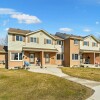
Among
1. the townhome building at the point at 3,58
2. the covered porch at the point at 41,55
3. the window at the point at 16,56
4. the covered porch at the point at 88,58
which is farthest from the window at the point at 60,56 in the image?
the townhome building at the point at 3,58

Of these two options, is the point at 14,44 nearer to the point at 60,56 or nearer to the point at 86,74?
the point at 60,56

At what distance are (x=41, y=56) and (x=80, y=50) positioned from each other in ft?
32.0

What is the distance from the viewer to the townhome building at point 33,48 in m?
31.9

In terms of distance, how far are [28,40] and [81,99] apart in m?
24.3

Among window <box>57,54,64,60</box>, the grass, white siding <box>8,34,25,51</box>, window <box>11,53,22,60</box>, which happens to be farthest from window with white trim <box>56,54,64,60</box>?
the grass

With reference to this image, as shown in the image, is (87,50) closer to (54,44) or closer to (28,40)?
(54,44)

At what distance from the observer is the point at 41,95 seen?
12.0 meters

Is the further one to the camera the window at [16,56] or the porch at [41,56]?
the porch at [41,56]

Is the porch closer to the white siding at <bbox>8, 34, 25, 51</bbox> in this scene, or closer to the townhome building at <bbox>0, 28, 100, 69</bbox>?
the townhome building at <bbox>0, 28, 100, 69</bbox>

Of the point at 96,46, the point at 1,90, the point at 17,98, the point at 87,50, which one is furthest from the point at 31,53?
the point at 17,98

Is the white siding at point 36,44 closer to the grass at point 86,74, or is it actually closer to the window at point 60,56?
the window at point 60,56

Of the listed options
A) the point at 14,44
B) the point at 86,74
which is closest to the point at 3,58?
the point at 14,44

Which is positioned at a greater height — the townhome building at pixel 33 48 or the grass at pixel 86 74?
the townhome building at pixel 33 48

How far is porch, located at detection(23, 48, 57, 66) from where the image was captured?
112 ft
